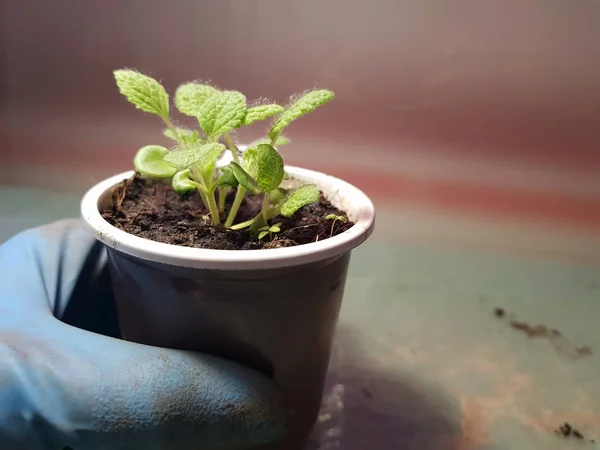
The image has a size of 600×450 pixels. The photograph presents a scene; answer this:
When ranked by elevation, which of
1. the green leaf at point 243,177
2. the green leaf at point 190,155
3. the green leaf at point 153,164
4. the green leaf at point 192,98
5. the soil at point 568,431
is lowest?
the soil at point 568,431

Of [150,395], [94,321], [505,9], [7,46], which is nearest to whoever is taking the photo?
[150,395]

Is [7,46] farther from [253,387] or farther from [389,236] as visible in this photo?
[253,387]

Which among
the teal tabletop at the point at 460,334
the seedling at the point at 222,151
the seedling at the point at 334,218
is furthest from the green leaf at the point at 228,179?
the teal tabletop at the point at 460,334

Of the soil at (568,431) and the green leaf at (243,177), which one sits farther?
the soil at (568,431)

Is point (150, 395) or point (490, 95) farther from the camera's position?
point (490, 95)

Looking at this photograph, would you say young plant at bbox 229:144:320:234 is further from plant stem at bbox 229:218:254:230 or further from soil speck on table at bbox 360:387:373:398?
soil speck on table at bbox 360:387:373:398

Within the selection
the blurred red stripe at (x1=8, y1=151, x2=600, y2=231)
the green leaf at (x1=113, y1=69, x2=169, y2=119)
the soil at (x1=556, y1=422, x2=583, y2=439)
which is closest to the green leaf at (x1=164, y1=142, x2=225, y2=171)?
the green leaf at (x1=113, y1=69, x2=169, y2=119)

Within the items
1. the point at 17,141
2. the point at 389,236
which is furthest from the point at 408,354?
the point at 17,141

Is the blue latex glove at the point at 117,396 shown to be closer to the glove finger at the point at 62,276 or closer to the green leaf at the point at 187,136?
the glove finger at the point at 62,276
